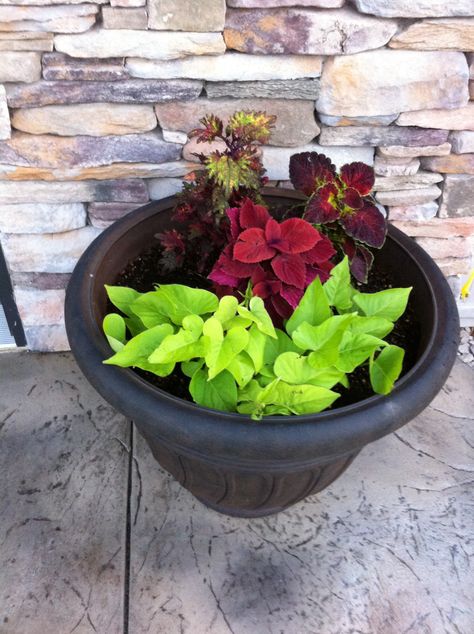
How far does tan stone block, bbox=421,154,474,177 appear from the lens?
156cm

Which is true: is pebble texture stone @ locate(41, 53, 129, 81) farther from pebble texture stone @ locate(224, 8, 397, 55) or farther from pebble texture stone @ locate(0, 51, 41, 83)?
pebble texture stone @ locate(224, 8, 397, 55)

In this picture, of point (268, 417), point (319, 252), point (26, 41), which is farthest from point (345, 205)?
point (26, 41)

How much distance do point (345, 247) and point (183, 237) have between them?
1.16ft

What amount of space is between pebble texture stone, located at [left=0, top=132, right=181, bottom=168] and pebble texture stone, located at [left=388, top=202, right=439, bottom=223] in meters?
0.62

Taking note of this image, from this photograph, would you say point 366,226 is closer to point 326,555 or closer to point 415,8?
point 415,8

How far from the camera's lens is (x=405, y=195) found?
162cm

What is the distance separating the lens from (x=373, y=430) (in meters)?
1.04

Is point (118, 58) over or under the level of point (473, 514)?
over

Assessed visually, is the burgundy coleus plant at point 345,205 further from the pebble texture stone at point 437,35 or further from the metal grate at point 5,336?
the metal grate at point 5,336

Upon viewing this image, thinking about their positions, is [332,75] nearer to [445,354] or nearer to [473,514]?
[445,354]

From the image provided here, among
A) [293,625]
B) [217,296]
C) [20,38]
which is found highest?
[20,38]

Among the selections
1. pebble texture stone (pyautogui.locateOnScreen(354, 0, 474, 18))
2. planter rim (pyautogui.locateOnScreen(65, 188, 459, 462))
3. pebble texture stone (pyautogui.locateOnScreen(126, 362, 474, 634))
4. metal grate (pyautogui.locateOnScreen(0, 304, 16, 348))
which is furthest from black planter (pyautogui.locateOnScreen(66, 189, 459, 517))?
metal grate (pyautogui.locateOnScreen(0, 304, 16, 348))

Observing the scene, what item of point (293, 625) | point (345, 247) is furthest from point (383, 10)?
point (293, 625)

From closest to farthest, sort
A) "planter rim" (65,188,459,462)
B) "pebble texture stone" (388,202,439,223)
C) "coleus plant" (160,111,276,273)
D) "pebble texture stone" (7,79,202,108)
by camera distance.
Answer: "planter rim" (65,188,459,462) < "coleus plant" (160,111,276,273) < "pebble texture stone" (7,79,202,108) < "pebble texture stone" (388,202,439,223)
